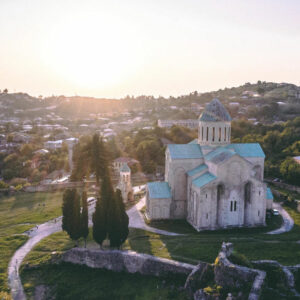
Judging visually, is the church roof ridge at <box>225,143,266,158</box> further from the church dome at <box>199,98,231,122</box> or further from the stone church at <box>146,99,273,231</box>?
the church dome at <box>199,98,231,122</box>

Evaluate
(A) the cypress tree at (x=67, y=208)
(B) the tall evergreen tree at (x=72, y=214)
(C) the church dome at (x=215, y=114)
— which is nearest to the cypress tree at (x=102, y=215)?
(B) the tall evergreen tree at (x=72, y=214)

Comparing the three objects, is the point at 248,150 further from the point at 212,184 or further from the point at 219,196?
the point at 212,184

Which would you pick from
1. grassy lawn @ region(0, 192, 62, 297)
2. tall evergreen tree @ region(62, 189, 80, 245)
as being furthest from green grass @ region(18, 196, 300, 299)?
grassy lawn @ region(0, 192, 62, 297)

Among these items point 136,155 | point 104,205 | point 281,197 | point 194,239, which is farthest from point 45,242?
point 136,155

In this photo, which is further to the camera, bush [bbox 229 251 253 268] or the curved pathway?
the curved pathway

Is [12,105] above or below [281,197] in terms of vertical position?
above

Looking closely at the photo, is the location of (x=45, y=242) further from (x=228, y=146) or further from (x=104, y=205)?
(x=228, y=146)
